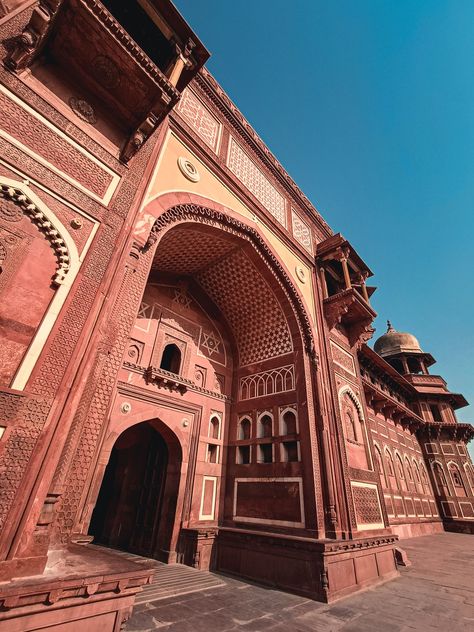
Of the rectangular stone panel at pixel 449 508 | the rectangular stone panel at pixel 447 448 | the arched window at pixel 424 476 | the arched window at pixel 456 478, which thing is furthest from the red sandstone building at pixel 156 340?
the rectangular stone panel at pixel 447 448

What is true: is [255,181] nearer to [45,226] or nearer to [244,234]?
[244,234]

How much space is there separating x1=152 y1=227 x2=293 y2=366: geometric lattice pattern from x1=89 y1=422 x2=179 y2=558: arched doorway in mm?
3303

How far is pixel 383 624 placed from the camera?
163 inches

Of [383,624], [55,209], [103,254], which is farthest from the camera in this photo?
[383,624]

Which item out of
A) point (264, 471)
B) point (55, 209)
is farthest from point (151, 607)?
point (55, 209)

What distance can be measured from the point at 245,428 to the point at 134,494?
306 centimetres

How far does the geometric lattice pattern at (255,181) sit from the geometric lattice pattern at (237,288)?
2129 millimetres

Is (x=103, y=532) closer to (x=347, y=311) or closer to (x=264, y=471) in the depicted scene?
(x=264, y=471)

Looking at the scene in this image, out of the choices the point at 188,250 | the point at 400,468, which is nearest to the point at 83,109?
the point at 188,250

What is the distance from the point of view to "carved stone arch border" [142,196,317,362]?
18.9 feet

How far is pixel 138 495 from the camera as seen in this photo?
24.3 ft

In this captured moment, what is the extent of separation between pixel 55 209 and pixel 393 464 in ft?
54.7

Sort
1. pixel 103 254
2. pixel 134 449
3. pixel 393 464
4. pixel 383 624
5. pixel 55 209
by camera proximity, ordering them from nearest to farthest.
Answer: pixel 55 209 < pixel 103 254 < pixel 383 624 < pixel 134 449 < pixel 393 464

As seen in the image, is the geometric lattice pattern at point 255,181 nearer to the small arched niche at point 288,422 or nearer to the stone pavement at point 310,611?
the small arched niche at point 288,422
